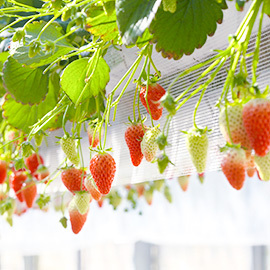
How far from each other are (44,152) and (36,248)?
6.37ft

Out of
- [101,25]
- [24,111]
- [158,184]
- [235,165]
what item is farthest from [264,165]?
[158,184]

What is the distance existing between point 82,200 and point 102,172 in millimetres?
131

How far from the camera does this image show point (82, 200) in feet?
2.64

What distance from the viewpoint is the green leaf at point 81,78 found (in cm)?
72

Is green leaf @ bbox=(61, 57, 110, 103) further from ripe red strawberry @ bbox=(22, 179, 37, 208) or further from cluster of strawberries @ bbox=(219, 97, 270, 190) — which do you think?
ripe red strawberry @ bbox=(22, 179, 37, 208)

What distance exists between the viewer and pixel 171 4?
51 centimetres

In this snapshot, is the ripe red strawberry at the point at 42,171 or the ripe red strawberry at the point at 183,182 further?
the ripe red strawberry at the point at 183,182

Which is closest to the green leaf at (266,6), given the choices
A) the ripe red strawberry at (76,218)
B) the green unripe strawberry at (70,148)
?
the green unripe strawberry at (70,148)

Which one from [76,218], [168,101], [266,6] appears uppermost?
[266,6]

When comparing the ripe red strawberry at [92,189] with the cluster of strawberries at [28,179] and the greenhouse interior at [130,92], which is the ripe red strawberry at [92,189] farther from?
the cluster of strawberries at [28,179]

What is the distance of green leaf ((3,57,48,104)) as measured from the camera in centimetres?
80

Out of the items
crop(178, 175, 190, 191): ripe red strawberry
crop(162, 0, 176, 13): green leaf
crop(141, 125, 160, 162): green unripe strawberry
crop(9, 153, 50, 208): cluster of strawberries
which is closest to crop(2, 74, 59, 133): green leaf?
crop(9, 153, 50, 208): cluster of strawberries

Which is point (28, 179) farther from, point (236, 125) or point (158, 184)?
point (158, 184)

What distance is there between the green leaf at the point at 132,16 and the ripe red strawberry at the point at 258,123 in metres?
0.12
